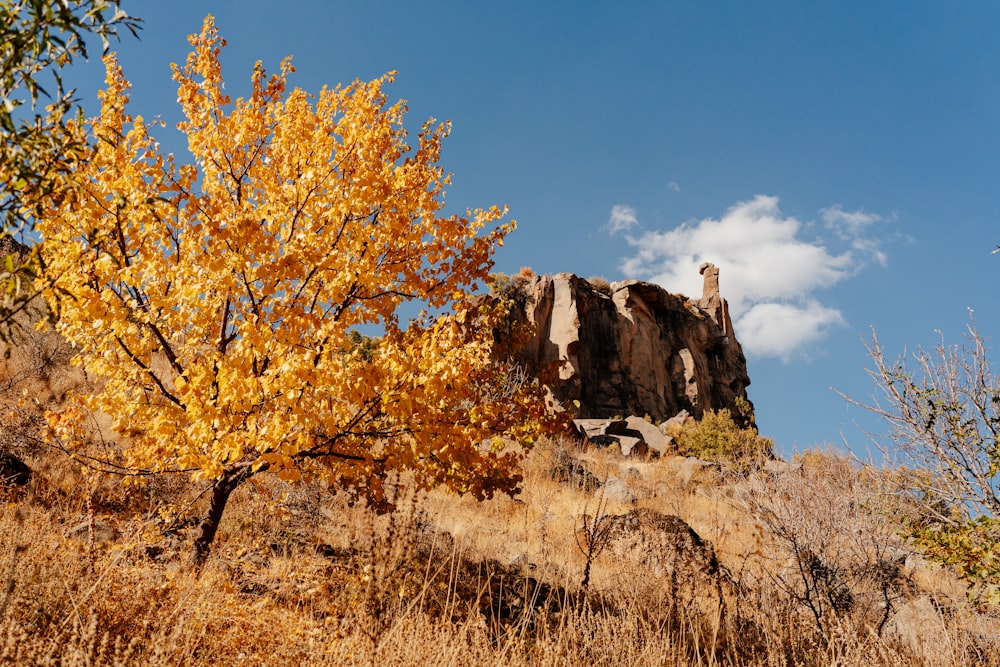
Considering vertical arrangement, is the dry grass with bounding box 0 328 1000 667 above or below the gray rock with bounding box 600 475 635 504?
below

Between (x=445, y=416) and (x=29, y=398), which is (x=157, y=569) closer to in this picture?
(x=445, y=416)

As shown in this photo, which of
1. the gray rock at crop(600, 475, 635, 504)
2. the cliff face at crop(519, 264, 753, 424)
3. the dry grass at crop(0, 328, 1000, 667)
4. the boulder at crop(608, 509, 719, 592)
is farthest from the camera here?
the cliff face at crop(519, 264, 753, 424)

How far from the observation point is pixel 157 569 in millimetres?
5562

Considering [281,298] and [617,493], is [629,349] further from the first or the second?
[281,298]

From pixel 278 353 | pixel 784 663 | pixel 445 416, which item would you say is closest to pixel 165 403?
pixel 278 353

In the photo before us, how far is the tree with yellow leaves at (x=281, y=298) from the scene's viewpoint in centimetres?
435

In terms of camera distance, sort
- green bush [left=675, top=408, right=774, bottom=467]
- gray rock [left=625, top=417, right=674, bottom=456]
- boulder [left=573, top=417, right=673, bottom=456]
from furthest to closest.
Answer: gray rock [left=625, top=417, right=674, bottom=456]
boulder [left=573, top=417, right=673, bottom=456]
green bush [left=675, top=408, right=774, bottom=467]

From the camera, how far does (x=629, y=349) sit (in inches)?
1469

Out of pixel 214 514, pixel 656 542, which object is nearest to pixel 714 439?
pixel 656 542

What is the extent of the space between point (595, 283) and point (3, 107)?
40.3m

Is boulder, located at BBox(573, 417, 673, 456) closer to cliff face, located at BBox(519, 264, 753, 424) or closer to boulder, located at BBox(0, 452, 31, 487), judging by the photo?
cliff face, located at BBox(519, 264, 753, 424)

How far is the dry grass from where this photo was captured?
410 centimetres

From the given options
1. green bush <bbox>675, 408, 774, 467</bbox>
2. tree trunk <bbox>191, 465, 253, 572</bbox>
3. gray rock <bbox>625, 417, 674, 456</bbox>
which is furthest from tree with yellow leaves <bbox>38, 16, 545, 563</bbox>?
gray rock <bbox>625, 417, 674, 456</bbox>

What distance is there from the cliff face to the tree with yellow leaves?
25.3 metres
